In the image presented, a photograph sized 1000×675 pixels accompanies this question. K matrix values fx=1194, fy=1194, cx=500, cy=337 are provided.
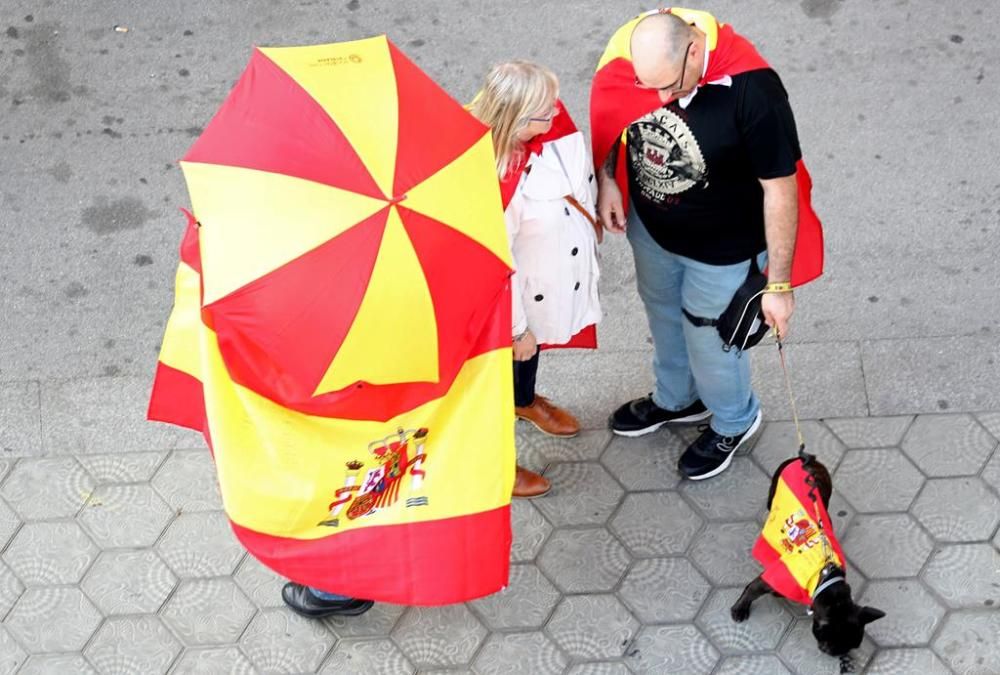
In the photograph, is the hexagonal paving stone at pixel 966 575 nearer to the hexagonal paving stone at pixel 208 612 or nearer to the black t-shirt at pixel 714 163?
the black t-shirt at pixel 714 163

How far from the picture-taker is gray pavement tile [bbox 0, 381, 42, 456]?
17.3 feet

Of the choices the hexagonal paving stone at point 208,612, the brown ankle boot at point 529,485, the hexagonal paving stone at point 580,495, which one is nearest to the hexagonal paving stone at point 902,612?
the hexagonal paving stone at point 580,495

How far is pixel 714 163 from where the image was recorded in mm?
3852

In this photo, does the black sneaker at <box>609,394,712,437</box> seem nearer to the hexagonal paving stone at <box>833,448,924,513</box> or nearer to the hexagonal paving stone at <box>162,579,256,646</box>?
the hexagonal paving stone at <box>833,448,924,513</box>

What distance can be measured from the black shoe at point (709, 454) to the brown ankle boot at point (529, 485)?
595mm

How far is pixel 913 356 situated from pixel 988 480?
0.68 meters

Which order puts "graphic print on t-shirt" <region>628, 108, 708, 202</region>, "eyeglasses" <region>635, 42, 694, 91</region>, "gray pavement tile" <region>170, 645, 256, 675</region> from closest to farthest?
"eyeglasses" <region>635, 42, 694, 91</region> → "graphic print on t-shirt" <region>628, 108, 708, 202</region> → "gray pavement tile" <region>170, 645, 256, 675</region>

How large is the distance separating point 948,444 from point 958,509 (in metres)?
0.32

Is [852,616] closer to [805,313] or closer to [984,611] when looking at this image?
[984,611]

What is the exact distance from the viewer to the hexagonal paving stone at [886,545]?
4809 millimetres

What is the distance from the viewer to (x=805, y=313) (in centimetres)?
558

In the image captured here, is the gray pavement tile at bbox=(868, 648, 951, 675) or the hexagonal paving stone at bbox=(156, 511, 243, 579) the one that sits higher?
the gray pavement tile at bbox=(868, 648, 951, 675)

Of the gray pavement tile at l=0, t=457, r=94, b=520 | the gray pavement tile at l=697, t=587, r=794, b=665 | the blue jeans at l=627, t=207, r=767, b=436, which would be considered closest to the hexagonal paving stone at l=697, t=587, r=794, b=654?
the gray pavement tile at l=697, t=587, r=794, b=665

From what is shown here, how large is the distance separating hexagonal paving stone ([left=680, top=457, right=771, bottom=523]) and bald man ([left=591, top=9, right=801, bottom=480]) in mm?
290
